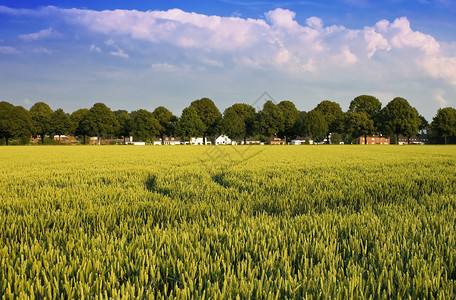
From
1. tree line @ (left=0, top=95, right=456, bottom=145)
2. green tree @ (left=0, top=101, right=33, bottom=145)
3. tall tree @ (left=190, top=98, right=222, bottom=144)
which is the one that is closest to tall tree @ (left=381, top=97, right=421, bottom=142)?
tree line @ (left=0, top=95, right=456, bottom=145)

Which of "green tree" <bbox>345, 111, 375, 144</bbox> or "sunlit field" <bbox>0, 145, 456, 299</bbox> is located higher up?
"green tree" <bbox>345, 111, 375, 144</bbox>

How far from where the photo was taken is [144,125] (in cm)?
8325

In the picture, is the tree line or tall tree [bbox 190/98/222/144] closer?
the tree line

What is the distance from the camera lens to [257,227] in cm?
267

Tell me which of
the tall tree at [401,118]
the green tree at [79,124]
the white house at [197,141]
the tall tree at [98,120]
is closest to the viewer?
the tall tree at [401,118]

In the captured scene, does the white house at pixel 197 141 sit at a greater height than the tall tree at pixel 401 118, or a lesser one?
lesser

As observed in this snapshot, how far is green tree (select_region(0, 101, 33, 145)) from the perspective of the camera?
6619 cm

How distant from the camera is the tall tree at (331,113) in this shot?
3376 inches

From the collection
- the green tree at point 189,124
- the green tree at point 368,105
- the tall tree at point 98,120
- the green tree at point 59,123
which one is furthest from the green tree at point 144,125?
the green tree at point 368,105

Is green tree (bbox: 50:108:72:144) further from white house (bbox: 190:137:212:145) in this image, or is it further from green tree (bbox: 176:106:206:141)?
white house (bbox: 190:137:212:145)

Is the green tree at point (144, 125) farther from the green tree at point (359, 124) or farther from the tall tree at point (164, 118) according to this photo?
the green tree at point (359, 124)

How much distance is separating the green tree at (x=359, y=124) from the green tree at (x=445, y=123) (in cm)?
1896

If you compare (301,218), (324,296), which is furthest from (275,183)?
(324,296)

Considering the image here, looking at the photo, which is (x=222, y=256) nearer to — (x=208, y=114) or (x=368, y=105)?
(x=208, y=114)
